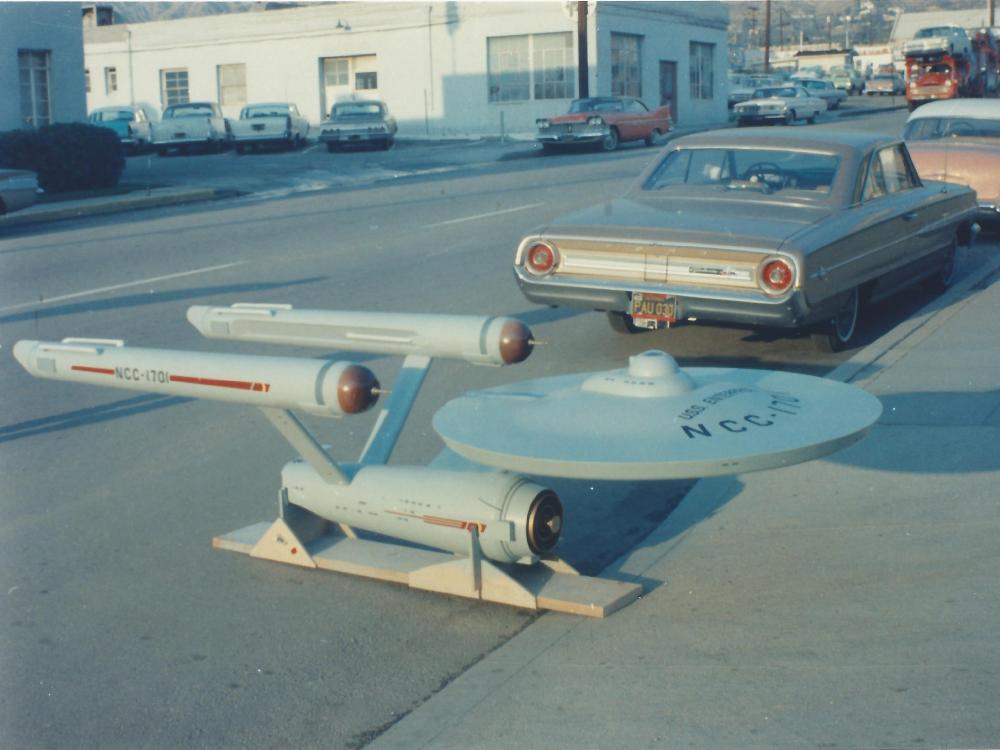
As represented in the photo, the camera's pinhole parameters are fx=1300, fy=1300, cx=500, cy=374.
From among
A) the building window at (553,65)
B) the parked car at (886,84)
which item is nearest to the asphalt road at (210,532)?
the building window at (553,65)

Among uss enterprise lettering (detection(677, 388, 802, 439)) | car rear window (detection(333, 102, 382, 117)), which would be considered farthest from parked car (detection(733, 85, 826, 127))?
uss enterprise lettering (detection(677, 388, 802, 439))

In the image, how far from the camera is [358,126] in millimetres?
36000

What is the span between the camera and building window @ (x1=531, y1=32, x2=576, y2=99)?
44906mm

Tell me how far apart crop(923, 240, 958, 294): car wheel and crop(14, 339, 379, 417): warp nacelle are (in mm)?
7851

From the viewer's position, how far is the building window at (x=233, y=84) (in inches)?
2101

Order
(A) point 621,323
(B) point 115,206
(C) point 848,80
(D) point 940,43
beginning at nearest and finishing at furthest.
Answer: (A) point 621,323
(B) point 115,206
(D) point 940,43
(C) point 848,80

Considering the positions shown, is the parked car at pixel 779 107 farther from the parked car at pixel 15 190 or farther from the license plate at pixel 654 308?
the license plate at pixel 654 308

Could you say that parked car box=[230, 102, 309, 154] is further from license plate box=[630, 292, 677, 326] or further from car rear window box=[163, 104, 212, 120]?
license plate box=[630, 292, 677, 326]

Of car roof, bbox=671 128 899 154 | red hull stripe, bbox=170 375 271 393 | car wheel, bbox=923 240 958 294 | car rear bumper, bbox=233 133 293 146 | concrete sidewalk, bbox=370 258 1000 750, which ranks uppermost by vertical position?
car rear bumper, bbox=233 133 293 146

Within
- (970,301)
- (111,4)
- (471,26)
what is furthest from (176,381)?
(111,4)

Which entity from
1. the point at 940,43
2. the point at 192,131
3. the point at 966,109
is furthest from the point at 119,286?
the point at 940,43

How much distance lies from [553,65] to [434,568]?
4206 cm

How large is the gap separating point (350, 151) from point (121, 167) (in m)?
12.6

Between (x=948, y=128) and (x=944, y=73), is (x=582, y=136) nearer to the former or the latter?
(x=948, y=128)
